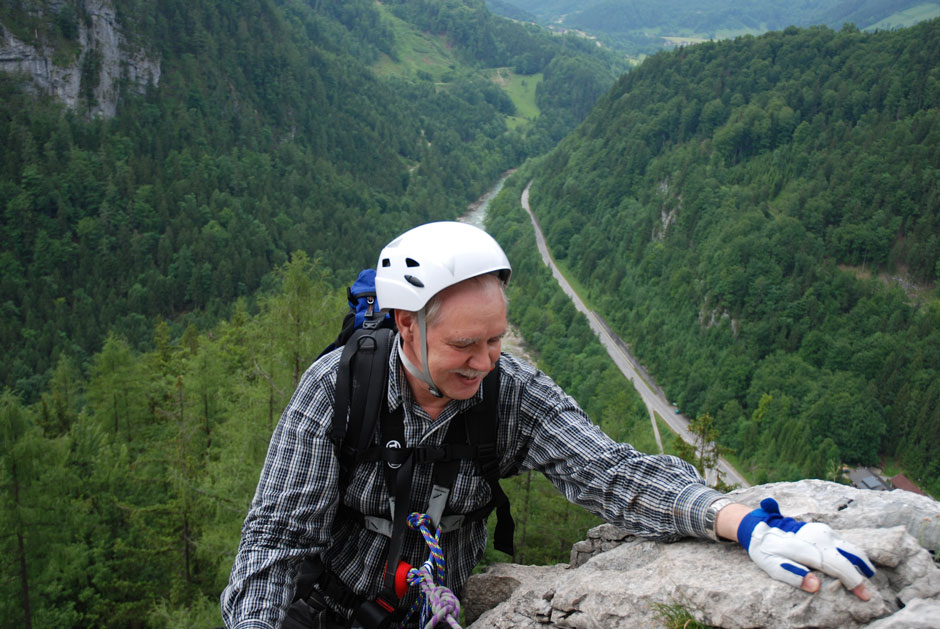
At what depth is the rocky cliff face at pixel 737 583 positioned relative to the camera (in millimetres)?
3041

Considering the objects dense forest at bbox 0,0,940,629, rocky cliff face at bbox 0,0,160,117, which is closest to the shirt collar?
dense forest at bbox 0,0,940,629

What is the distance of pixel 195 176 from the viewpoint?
106688 mm

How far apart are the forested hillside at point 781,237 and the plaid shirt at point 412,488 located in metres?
54.7

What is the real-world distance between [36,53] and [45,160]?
1793 centimetres

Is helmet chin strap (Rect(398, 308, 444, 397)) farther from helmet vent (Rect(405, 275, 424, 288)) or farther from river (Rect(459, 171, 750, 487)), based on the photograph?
river (Rect(459, 171, 750, 487))

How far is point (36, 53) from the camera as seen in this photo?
102 meters

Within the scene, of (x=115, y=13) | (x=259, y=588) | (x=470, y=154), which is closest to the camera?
(x=259, y=588)

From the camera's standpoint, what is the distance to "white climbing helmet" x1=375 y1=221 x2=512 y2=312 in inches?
130

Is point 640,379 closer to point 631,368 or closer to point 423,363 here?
point 631,368

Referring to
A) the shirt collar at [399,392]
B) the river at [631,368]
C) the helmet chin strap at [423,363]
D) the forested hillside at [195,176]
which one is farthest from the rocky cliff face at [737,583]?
the forested hillside at [195,176]

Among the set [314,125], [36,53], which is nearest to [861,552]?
[36,53]

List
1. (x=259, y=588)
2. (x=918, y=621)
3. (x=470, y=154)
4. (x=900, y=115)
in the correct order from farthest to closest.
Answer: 1. (x=470, y=154)
2. (x=900, y=115)
3. (x=259, y=588)
4. (x=918, y=621)

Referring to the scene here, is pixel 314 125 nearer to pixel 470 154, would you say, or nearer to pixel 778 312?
pixel 470 154

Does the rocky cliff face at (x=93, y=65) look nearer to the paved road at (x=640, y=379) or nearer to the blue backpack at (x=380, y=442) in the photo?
the paved road at (x=640, y=379)
